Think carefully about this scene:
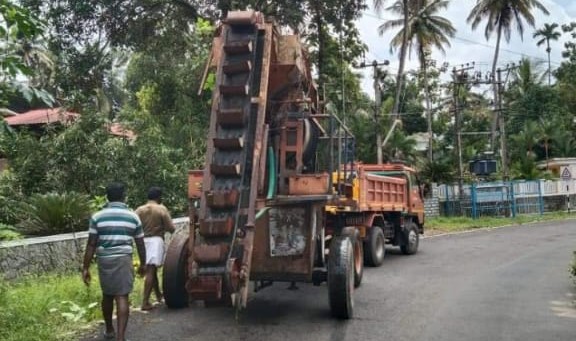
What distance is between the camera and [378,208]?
13.3 m

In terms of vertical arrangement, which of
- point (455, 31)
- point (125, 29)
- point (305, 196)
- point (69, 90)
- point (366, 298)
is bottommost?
point (366, 298)

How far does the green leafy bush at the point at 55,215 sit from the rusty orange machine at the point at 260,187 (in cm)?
429

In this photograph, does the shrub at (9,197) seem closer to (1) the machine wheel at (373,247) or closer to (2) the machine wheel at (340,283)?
(1) the machine wheel at (373,247)

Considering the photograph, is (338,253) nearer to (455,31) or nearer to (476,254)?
(476,254)

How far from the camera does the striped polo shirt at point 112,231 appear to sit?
6.42 meters

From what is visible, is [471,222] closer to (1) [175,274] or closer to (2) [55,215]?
(2) [55,215]

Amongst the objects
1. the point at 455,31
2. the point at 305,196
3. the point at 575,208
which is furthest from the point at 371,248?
the point at 455,31

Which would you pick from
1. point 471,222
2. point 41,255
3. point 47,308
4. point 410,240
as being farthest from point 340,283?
point 471,222

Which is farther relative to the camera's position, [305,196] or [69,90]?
[69,90]

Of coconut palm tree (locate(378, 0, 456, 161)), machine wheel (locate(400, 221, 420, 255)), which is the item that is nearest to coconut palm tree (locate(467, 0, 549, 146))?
coconut palm tree (locate(378, 0, 456, 161))

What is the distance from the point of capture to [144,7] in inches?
822

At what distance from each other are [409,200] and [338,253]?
8.16 metres

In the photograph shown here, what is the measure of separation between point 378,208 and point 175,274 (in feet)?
20.1

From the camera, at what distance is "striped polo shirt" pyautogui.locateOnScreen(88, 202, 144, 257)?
6.42 meters
